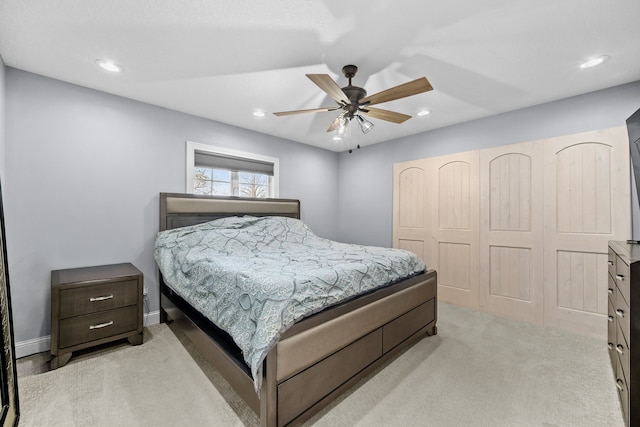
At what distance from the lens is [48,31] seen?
6.17ft

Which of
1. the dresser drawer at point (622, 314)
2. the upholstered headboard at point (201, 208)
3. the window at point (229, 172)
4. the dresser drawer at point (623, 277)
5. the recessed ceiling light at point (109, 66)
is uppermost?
the recessed ceiling light at point (109, 66)

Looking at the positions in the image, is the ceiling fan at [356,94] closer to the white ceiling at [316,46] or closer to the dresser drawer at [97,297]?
the white ceiling at [316,46]

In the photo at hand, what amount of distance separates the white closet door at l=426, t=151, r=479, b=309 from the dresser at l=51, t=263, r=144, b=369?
3.69 meters

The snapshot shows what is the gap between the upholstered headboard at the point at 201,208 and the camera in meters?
3.15

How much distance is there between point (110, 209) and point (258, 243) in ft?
5.08

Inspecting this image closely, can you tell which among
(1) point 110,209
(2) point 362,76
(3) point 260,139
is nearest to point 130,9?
(2) point 362,76

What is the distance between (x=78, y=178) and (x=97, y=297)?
1.21 meters

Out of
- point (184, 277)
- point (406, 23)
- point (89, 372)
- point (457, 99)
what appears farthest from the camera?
point (457, 99)

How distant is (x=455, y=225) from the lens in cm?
379

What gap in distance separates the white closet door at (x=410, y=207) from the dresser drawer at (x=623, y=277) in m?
2.25

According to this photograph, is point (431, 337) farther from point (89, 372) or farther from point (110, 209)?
point (110, 209)

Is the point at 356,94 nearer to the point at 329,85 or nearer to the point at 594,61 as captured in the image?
the point at 329,85

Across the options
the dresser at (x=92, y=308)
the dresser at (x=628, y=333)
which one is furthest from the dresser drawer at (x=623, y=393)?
the dresser at (x=92, y=308)

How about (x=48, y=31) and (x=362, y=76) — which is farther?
(x=362, y=76)
